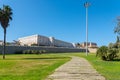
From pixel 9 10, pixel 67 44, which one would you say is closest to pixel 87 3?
pixel 9 10

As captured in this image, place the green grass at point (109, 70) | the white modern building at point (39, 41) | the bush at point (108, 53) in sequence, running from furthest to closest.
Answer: the white modern building at point (39, 41) → the bush at point (108, 53) → the green grass at point (109, 70)

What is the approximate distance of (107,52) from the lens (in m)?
35.1

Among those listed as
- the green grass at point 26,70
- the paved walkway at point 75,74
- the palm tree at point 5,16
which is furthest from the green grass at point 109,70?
the palm tree at point 5,16

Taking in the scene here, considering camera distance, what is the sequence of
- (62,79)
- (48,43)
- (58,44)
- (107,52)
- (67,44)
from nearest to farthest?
(62,79), (107,52), (48,43), (58,44), (67,44)

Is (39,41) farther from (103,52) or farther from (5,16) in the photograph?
(103,52)

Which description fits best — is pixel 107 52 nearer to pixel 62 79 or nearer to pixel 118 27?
pixel 118 27

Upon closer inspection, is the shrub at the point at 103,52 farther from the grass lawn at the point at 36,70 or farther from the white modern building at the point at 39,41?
A: the white modern building at the point at 39,41

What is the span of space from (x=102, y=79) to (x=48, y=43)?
15170 centimetres

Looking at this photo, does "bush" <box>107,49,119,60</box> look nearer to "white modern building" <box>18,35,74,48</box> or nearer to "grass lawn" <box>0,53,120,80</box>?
"grass lawn" <box>0,53,120,80</box>

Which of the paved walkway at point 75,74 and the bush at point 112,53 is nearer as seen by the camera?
the paved walkway at point 75,74

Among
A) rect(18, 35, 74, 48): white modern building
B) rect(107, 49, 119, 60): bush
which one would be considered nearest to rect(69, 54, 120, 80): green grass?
rect(107, 49, 119, 60): bush

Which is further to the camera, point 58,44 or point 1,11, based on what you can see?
point 58,44

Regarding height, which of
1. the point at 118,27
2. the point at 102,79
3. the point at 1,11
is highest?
the point at 1,11

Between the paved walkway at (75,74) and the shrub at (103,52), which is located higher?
the shrub at (103,52)
